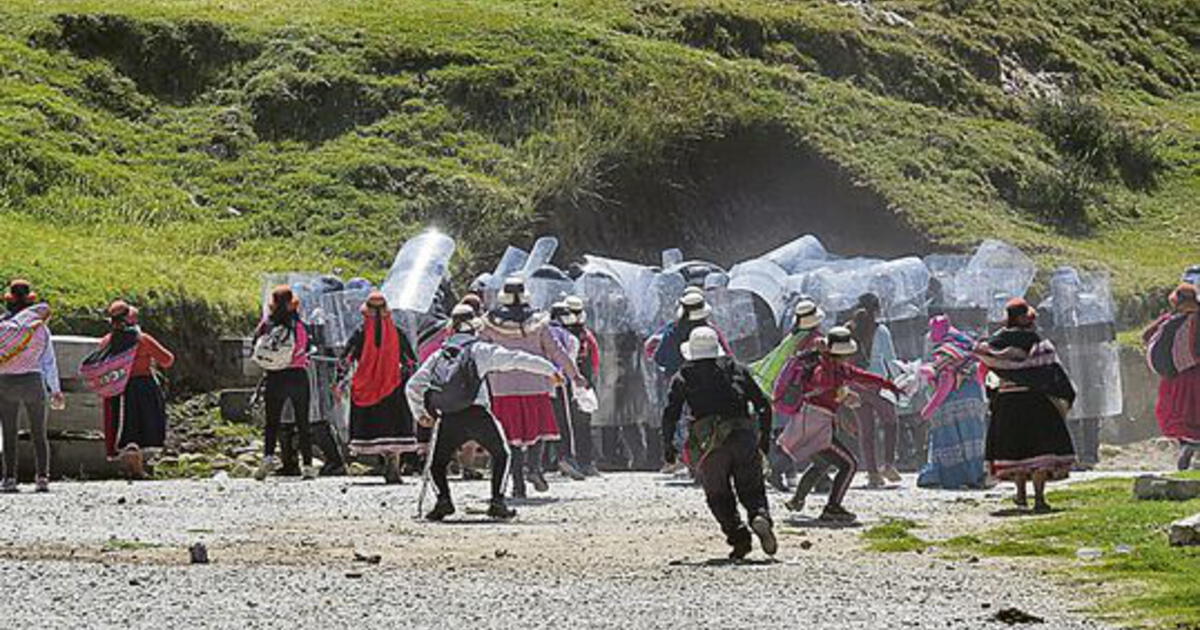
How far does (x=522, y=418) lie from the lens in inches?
839

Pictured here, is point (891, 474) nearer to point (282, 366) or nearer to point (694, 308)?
point (694, 308)

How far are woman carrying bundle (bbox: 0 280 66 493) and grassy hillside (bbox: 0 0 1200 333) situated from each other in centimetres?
781

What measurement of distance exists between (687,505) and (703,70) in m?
28.9

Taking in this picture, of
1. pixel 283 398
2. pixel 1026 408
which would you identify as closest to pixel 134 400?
pixel 283 398

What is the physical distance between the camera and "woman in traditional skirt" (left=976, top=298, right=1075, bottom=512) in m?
19.6

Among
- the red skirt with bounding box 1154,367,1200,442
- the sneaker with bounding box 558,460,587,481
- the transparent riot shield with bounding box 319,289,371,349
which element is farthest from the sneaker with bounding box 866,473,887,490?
the transparent riot shield with bounding box 319,289,371,349

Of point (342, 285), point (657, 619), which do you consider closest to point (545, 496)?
point (342, 285)

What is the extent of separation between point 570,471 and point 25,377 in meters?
6.18

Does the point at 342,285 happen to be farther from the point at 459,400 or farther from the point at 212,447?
the point at 459,400

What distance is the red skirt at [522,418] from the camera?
2125 cm

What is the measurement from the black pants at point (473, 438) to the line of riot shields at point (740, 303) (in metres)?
8.43

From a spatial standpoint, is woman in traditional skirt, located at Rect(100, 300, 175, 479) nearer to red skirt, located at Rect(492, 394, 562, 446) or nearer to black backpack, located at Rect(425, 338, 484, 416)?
red skirt, located at Rect(492, 394, 562, 446)

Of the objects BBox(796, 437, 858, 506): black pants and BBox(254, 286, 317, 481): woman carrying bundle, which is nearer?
BBox(796, 437, 858, 506): black pants

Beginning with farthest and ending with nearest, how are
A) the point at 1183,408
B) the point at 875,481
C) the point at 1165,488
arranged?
the point at 1183,408, the point at 875,481, the point at 1165,488
